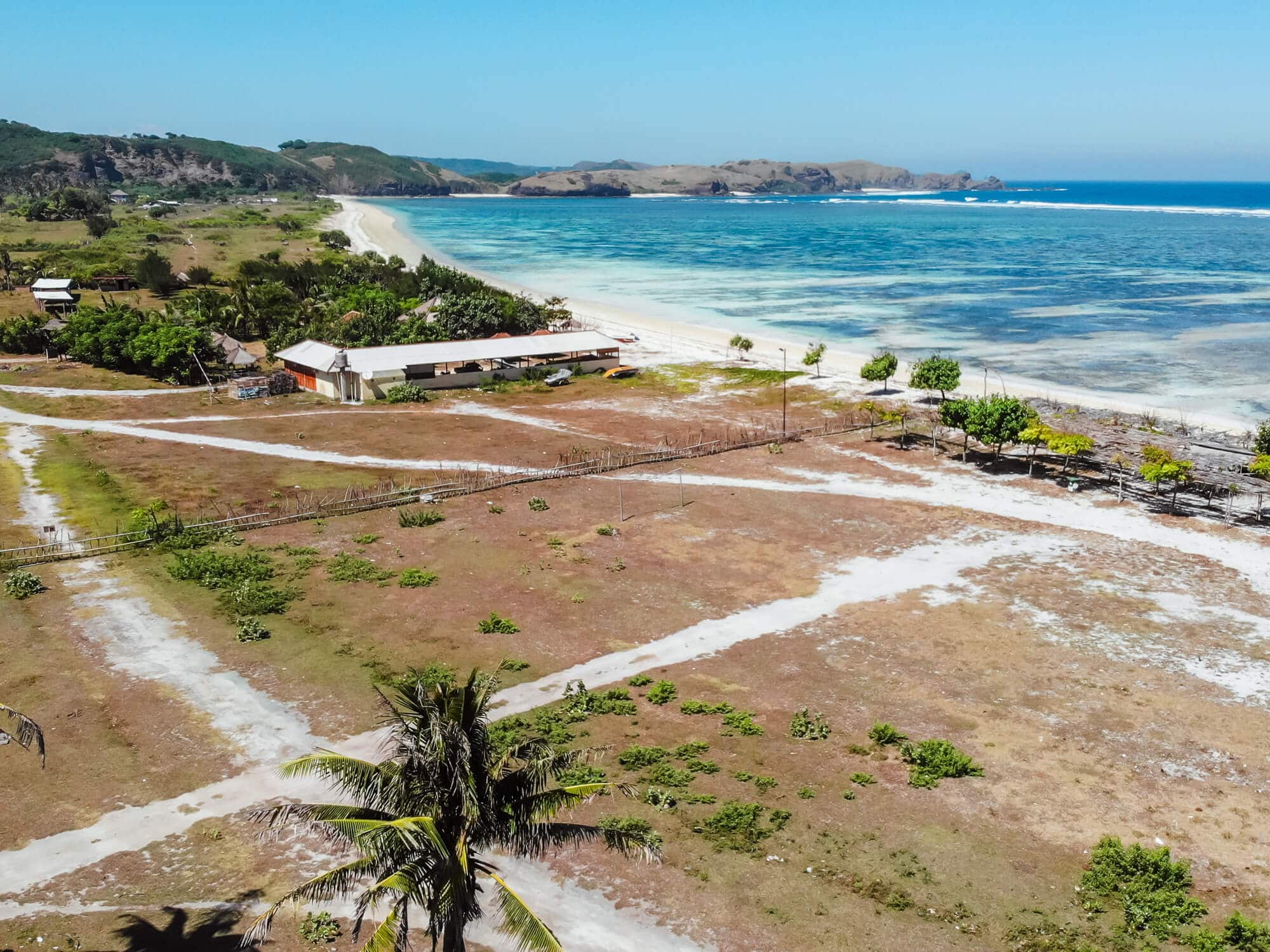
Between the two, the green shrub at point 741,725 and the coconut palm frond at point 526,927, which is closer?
the coconut palm frond at point 526,927

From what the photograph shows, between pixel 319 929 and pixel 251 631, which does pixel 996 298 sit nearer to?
pixel 251 631

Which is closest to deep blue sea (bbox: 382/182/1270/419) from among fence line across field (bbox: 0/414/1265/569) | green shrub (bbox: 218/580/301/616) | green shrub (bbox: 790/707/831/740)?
fence line across field (bbox: 0/414/1265/569)

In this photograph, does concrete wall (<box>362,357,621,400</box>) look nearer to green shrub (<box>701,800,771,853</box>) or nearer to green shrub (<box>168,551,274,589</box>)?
green shrub (<box>168,551,274,589</box>)

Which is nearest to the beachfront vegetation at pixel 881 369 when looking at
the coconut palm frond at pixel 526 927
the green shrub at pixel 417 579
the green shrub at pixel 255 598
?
the green shrub at pixel 417 579

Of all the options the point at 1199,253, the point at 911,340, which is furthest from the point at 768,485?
the point at 1199,253

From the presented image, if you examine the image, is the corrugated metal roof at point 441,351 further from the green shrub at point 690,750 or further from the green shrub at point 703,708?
the green shrub at point 690,750

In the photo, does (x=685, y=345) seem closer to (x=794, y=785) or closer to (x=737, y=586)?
(x=737, y=586)

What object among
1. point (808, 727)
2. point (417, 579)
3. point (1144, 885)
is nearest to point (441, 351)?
point (417, 579)
